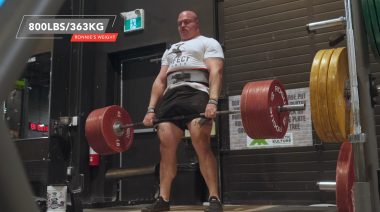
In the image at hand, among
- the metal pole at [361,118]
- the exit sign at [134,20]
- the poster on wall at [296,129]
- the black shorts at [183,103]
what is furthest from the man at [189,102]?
Result: the exit sign at [134,20]

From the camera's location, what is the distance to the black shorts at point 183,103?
2709mm

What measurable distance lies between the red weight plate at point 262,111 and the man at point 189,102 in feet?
0.70

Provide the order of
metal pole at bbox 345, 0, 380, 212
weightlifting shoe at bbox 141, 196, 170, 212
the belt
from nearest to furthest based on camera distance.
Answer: metal pole at bbox 345, 0, 380, 212, weightlifting shoe at bbox 141, 196, 170, 212, the belt

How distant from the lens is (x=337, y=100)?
1.76 m

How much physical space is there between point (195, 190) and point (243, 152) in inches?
21.4

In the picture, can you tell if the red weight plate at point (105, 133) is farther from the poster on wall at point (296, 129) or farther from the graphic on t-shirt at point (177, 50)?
the poster on wall at point (296, 129)

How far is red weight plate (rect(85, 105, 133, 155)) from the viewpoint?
10.3 feet

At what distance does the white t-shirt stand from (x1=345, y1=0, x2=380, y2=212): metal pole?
1.35 metres

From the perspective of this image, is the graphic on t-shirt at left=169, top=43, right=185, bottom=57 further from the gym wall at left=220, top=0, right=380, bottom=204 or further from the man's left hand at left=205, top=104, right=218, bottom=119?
the gym wall at left=220, top=0, right=380, bottom=204

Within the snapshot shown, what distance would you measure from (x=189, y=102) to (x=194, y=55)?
31 cm

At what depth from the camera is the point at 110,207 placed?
3.83 meters

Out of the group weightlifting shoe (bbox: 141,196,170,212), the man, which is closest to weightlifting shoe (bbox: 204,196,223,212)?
the man

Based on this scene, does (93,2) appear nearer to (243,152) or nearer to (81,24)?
(81,24)

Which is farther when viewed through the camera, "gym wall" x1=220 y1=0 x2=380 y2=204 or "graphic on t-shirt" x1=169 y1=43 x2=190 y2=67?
"gym wall" x1=220 y1=0 x2=380 y2=204
